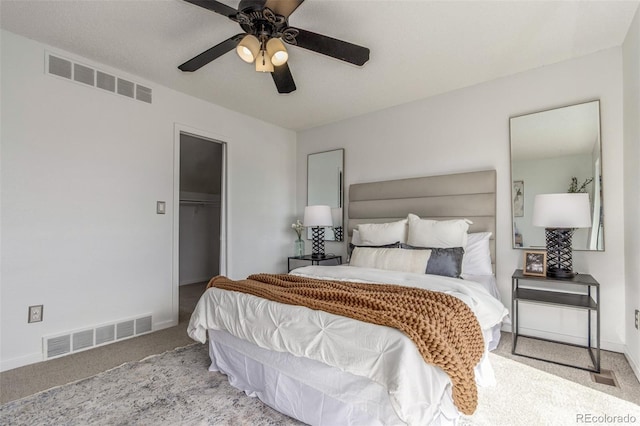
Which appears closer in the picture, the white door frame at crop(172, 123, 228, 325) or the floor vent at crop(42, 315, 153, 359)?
the floor vent at crop(42, 315, 153, 359)

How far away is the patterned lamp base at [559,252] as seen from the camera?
2595 mm

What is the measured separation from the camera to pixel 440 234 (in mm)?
2939

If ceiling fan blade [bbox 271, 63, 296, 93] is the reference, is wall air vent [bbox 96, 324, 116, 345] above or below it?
below

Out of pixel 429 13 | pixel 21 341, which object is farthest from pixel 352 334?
pixel 21 341

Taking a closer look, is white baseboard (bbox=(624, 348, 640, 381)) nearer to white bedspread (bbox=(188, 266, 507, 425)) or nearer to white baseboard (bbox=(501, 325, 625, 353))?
white baseboard (bbox=(501, 325, 625, 353))

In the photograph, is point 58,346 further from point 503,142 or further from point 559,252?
point 503,142

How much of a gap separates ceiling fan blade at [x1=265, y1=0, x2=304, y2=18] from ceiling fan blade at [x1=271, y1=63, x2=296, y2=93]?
1.41 feet

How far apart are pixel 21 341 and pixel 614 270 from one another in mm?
4801

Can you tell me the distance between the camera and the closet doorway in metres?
4.96

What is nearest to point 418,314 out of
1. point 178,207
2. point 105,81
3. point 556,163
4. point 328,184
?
point 556,163

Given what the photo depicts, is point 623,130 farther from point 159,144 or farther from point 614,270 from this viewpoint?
point 159,144

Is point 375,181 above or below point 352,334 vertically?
above

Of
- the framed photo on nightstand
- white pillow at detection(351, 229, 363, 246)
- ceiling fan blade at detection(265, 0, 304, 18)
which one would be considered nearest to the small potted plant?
white pillow at detection(351, 229, 363, 246)

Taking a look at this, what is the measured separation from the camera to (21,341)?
2.48m
